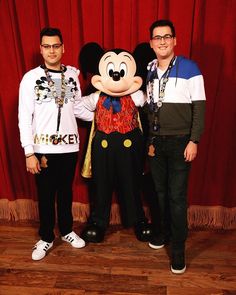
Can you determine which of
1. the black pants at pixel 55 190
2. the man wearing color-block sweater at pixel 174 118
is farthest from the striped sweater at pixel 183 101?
the black pants at pixel 55 190

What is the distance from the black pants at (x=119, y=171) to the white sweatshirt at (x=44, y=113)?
18cm

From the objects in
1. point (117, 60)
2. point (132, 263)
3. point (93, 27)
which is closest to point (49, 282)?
point (132, 263)

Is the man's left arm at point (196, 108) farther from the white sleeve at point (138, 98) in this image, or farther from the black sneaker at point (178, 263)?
the black sneaker at point (178, 263)

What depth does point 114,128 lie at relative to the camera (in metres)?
1.95

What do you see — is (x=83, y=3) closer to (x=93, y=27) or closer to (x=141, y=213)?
(x=93, y=27)

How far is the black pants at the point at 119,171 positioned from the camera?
77.7 inches

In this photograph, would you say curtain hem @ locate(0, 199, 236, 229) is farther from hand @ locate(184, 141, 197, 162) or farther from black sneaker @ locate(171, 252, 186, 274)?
hand @ locate(184, 141, 197, 162)

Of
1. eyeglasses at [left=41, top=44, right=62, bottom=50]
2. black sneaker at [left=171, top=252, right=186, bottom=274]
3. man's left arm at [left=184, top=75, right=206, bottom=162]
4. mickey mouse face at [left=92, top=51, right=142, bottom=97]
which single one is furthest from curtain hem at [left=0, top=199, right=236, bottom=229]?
eyeglasses at [left=41, top=44, right=62, bottom=50]

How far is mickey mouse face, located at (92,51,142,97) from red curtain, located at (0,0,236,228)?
0.28 meters

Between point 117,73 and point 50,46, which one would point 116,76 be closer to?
point 117,73

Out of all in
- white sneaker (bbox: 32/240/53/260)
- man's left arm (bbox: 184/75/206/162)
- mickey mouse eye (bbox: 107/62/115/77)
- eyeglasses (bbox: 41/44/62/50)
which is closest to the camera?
man's left arm (bbox: 184/75/206/162)

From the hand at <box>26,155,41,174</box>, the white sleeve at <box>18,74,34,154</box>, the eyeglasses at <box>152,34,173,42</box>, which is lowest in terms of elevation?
the hand at <box>26,155,41,174</box>

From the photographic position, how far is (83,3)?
2098 millimetres

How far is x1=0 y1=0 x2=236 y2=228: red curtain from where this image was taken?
6.77 ft
